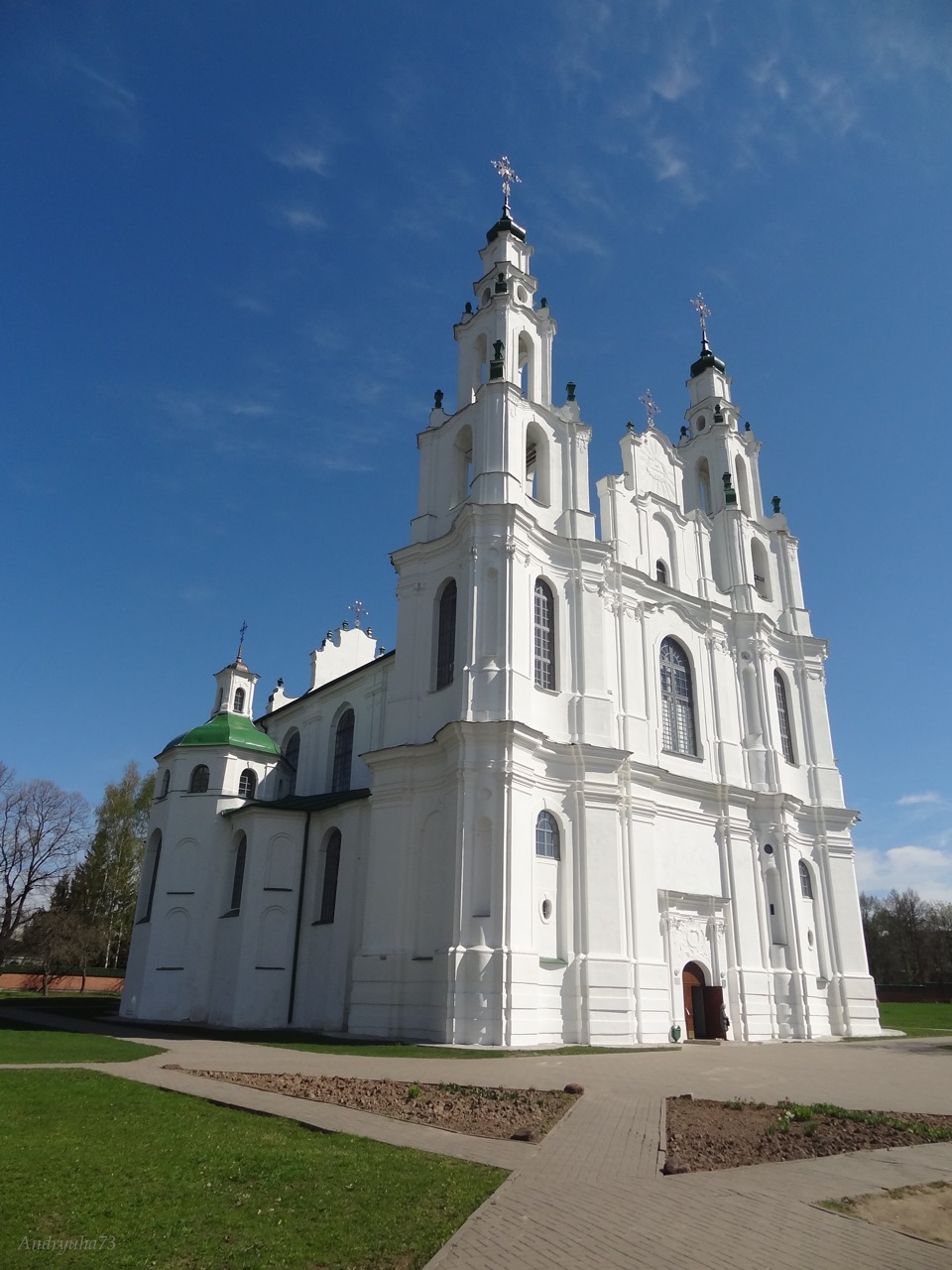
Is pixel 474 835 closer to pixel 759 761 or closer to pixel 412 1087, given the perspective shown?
pixel 412 1087

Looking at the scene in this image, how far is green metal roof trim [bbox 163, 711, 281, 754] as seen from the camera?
3453 centimetres

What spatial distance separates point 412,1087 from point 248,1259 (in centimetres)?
718

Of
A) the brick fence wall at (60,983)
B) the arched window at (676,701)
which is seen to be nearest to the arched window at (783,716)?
the arched window at (676,701)

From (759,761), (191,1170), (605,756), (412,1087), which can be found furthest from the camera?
(759,761)

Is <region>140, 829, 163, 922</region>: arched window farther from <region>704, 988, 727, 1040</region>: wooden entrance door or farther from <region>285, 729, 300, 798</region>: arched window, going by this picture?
<region>704, 988, 727, 1040</region>: wooden entrance door

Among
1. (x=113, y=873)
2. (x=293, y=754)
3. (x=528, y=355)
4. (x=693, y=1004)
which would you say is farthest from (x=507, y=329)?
(x=113, y=873)

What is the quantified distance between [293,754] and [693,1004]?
67.2ft

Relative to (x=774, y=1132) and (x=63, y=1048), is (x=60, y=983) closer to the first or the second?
(x=63, y=1048)

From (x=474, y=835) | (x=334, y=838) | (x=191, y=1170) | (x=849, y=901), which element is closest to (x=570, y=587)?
(x=474, y=835)

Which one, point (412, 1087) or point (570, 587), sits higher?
point (570, 587)

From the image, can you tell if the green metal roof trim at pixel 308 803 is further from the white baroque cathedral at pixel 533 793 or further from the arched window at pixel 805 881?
the arched window at pixel 805 881

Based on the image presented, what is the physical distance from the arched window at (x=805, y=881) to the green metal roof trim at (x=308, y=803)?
16634mm

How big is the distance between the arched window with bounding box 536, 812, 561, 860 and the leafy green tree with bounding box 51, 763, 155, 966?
35.7 metres

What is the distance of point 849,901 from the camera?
32.7 metres
